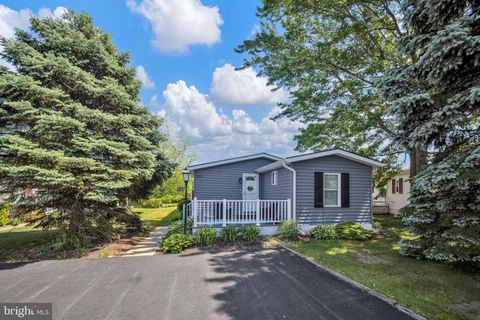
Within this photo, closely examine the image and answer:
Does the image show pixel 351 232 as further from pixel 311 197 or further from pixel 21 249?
pixel 21 249

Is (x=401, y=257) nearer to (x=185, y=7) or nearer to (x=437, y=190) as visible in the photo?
(x=437, y=190)

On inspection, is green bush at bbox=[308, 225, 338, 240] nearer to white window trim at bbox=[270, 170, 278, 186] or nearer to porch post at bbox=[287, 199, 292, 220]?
porch post at bbox=[287, 199, 292, 220]

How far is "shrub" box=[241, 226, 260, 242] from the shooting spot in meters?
8.02

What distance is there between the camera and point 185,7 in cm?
942

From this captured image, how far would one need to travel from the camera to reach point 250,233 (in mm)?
8109

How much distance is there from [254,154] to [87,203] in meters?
7.52

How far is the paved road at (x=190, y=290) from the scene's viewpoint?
3508mm

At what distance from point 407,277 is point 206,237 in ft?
17.6

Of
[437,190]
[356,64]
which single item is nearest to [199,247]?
[437,190]

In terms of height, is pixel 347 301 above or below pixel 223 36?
below

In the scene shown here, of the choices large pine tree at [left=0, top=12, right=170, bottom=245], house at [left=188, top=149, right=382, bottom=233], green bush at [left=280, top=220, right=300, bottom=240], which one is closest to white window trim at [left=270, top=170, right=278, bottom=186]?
house at [left=188, top=149, right=382, bottom=233]

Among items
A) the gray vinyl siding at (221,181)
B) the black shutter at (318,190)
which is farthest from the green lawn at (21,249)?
the black shutter at (318,190)

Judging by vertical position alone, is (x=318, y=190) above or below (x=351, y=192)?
above

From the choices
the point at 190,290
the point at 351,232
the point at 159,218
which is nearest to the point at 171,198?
the point at 159,218
